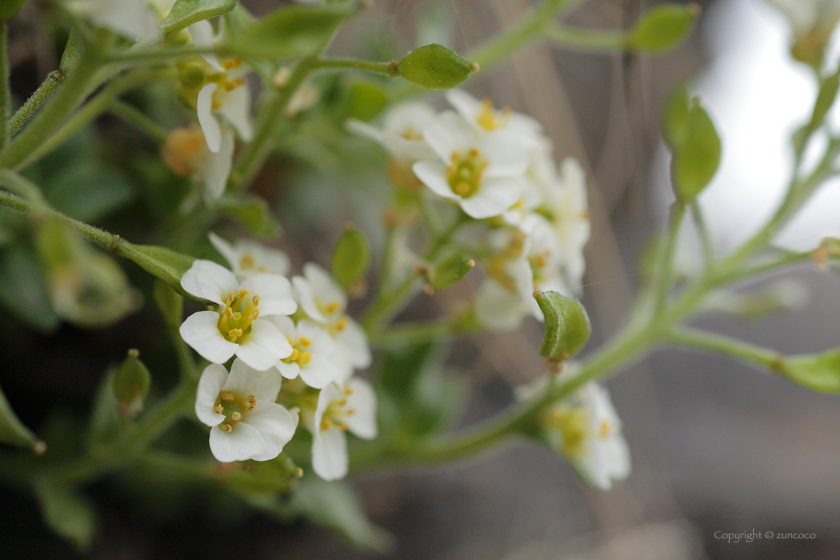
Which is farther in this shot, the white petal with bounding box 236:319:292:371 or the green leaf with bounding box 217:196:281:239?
the green leaf with bounding box 217:196:281:239

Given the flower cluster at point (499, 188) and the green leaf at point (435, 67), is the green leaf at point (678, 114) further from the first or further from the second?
the green leaf at point (435, 67)

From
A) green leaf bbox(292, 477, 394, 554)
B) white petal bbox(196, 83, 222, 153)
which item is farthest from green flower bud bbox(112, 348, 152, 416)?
green leaf bbox(292, 477, 394, 554)

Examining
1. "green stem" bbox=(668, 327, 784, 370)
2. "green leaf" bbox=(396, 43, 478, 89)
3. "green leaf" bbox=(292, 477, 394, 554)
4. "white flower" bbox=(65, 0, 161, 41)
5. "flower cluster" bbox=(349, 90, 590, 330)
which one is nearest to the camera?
"white flower" bbox=(65, 0, 161, 41)

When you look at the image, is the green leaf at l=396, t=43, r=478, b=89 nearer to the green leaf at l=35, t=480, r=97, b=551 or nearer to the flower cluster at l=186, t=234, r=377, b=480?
the flower cluster at l=186, t=234, r=377, b=480

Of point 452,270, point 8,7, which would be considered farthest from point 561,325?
point 8,7

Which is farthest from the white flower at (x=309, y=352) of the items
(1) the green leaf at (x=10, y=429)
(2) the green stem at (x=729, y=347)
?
(2) the green stem at (x=729, y=347)

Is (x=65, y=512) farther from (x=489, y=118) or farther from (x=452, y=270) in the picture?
(x=489, y=118)

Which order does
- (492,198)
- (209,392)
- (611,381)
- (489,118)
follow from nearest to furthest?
(209,392)
(492,198)
(489,118)
(611,381)
